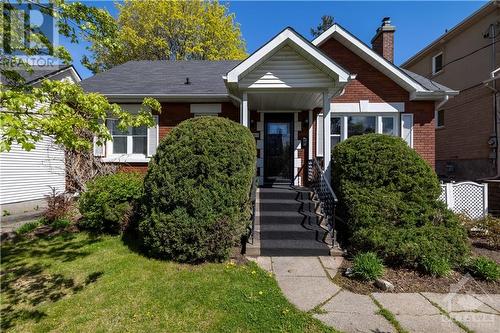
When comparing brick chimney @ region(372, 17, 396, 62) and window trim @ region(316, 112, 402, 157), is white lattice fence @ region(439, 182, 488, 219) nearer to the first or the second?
window trim @ region(316, 112, 402, 157)

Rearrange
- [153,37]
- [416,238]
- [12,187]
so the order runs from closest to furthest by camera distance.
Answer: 1. [416,238]
2. [12,187]
3. [153,37]

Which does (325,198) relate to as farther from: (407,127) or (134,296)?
(134,296)

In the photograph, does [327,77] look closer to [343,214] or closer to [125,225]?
[343,214]

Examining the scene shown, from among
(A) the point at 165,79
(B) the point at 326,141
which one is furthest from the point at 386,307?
(A) the point at 165,79

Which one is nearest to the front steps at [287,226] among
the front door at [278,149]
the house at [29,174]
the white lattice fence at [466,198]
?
the front door at [278,149]

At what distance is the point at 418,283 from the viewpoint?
432 centimetres

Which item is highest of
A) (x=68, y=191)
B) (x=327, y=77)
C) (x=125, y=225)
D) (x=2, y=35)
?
(x=327, y=77)

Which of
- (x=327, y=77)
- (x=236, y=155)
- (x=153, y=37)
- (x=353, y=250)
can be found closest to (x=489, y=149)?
(x=327, y=77)

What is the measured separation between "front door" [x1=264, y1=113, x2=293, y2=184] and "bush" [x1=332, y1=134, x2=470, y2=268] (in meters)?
2.91

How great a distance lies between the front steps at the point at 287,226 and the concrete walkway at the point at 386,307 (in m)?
0.82

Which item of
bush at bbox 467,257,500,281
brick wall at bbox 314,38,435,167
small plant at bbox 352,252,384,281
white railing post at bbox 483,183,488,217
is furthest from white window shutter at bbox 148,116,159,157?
white railing post at bbox 483,183,488,217

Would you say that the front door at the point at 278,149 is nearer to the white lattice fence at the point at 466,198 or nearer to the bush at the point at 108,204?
the bush at the point at 108,204

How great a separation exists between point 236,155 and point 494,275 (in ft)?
15.0

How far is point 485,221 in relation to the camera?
6.63 m
